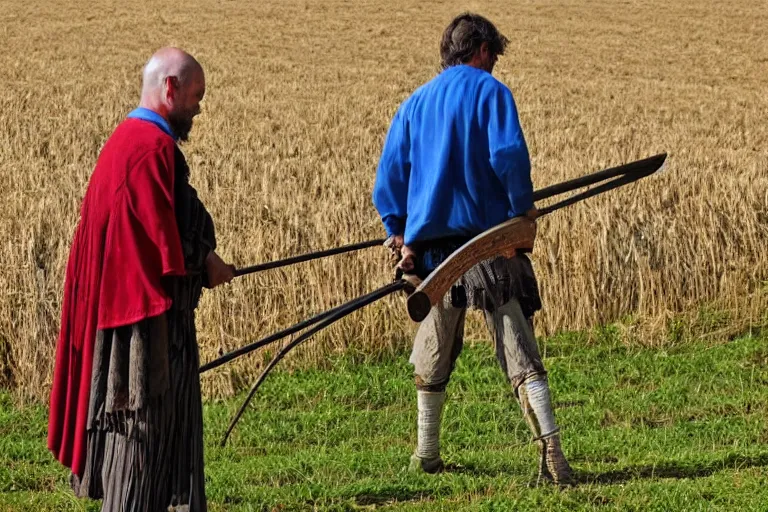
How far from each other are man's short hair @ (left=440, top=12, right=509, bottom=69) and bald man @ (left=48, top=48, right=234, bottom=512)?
1.45 meters

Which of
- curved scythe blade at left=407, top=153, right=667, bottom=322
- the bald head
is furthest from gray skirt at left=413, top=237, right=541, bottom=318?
the bald head

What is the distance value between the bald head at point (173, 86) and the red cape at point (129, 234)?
106 millimetres

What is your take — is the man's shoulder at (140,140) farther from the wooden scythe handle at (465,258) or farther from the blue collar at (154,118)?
the wooden scythe handle at (465,258)

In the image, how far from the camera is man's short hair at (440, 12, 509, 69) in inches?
208

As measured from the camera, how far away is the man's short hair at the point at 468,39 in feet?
17.3

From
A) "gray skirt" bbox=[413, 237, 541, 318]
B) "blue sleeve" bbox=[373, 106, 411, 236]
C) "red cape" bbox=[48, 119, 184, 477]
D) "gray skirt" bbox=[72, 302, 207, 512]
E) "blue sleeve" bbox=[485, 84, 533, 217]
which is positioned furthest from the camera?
"blue sleeve" bbox=[373, 106, 411, 236]

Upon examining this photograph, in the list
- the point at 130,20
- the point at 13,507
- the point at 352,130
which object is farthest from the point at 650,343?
the point at 130,20

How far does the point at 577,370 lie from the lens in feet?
25.7

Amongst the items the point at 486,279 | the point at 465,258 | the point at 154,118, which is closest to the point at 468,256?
the point at 465,258

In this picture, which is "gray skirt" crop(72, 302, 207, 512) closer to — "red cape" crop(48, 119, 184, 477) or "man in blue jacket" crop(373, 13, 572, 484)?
"red cape" crop(48, 119, 184, 477)

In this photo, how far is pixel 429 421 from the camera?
18.2 feet

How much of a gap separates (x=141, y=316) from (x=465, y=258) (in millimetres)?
1563

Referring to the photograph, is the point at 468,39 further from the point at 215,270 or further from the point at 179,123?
the point at 215,270

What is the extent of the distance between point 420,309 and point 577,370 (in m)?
2.99
